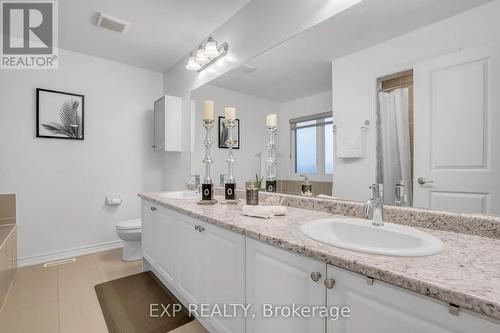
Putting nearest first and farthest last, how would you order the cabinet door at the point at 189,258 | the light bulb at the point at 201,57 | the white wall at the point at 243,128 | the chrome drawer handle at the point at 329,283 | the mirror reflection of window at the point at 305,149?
the chrome drawer handle at the point at 329,283
the cabinet door at the point at 189,258
the mirror reflection of window at the point at 305,149
the white wall at the point at 243,128
the light bulb at the point at 201,57

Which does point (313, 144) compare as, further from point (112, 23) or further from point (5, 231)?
point (5, 231)

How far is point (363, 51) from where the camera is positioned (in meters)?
1.28

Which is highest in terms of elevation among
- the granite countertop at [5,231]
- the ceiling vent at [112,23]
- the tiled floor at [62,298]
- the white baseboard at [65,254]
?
the ceiling vent at [112,23]

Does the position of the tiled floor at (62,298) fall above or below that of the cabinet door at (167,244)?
below

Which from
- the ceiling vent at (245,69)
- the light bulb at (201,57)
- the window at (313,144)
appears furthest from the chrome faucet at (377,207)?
the light bulb at (201,57)

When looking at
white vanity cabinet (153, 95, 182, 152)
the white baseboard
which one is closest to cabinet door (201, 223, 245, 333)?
white vanity cabinet (153, 95, 182, 152)

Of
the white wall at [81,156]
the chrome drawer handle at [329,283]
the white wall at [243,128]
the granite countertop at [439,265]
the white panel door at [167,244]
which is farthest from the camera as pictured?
the white wall at [81,156]

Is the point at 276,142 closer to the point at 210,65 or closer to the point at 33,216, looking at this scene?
the point at 210,65

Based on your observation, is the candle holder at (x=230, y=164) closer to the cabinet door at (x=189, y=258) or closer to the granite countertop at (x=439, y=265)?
the cabinet door at (x=189, y=258)

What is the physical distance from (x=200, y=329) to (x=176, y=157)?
2.07 m

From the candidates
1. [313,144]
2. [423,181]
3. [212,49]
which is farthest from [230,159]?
[423,181]

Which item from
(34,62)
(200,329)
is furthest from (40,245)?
(200,329)

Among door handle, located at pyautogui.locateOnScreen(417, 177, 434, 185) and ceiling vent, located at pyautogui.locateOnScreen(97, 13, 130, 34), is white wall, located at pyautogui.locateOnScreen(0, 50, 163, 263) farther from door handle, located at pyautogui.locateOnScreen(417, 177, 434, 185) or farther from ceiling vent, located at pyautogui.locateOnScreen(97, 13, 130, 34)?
door handle, located at pyautogui.locateOnScreen(417, 177, 434, 185)

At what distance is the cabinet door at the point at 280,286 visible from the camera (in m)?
0.82
